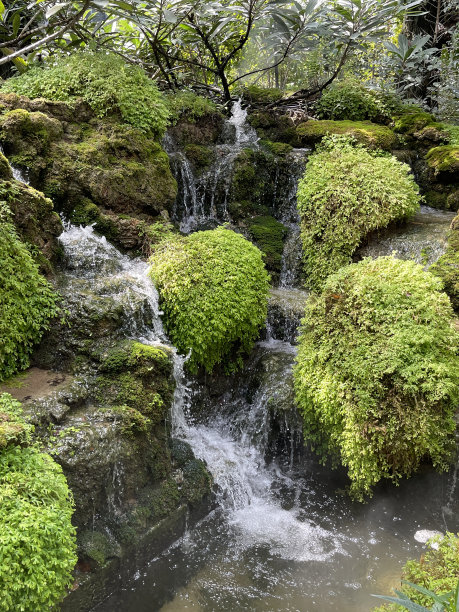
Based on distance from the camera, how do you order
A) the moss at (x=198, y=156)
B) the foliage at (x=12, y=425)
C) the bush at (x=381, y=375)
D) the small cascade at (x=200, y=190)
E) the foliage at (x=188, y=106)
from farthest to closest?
the foliage at (x=188, y=106) < the moss at (x=198, y=156) < the small cascade at (x=200, y=190) < the bush at (x=381, y=375) < the foliage at (x=12, y=425)

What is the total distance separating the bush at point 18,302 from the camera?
511 cm

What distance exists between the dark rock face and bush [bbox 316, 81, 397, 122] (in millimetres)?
5302

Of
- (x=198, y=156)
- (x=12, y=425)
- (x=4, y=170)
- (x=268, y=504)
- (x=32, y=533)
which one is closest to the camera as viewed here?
(x=32, y=533)

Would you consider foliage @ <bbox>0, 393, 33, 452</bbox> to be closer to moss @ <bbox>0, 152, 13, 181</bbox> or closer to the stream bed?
the stream bed

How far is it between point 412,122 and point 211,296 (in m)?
7.49

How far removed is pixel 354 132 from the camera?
9797mm

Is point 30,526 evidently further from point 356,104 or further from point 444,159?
point 356,104

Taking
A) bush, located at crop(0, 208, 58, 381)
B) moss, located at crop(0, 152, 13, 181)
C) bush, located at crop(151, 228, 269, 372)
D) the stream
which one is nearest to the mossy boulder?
moss, located at crop(0, 152, 13, 181)

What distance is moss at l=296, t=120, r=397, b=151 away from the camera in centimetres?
966

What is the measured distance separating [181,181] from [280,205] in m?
2.25

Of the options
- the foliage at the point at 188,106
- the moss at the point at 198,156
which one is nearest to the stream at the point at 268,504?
the moss at the point at 198,156

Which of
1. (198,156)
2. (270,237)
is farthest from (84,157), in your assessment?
(270,237)

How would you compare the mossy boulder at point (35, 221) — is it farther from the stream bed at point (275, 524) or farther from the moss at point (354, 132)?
the moss at point (354, 132)

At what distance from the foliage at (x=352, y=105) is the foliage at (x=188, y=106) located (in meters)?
2.99
